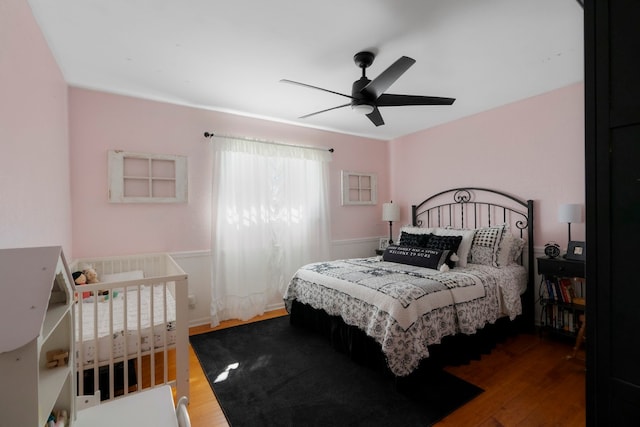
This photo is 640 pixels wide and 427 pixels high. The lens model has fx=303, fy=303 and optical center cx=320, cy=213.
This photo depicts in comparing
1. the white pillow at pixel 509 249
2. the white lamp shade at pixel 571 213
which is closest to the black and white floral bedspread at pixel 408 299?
the white pillow at pixel 509 249

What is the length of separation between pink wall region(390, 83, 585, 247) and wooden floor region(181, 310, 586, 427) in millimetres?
1208

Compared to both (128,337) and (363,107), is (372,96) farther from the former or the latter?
(128,337)

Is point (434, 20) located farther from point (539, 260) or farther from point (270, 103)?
point (539, 260)

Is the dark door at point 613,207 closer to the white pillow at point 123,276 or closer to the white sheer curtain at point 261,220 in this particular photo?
the white pillow at point 123,276

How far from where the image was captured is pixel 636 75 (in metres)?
0.93

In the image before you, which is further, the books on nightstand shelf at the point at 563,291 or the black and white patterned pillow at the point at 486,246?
the black and white patterned pillow at the point at 486,246

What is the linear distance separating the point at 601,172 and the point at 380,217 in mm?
4116

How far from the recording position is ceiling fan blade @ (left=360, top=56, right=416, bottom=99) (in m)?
1.88

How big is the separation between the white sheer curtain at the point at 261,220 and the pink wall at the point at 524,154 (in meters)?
1.68

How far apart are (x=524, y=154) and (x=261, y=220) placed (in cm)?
313

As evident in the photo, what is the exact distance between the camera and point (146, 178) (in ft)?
10.5

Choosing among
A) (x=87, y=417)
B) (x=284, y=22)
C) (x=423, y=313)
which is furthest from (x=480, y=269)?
(x=87, y=417)

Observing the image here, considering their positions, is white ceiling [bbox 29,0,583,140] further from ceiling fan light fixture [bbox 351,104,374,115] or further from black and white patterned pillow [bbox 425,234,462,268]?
black and white patterned pillow [bbox 425,234,462,268]

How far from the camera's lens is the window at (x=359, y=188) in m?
4.66
